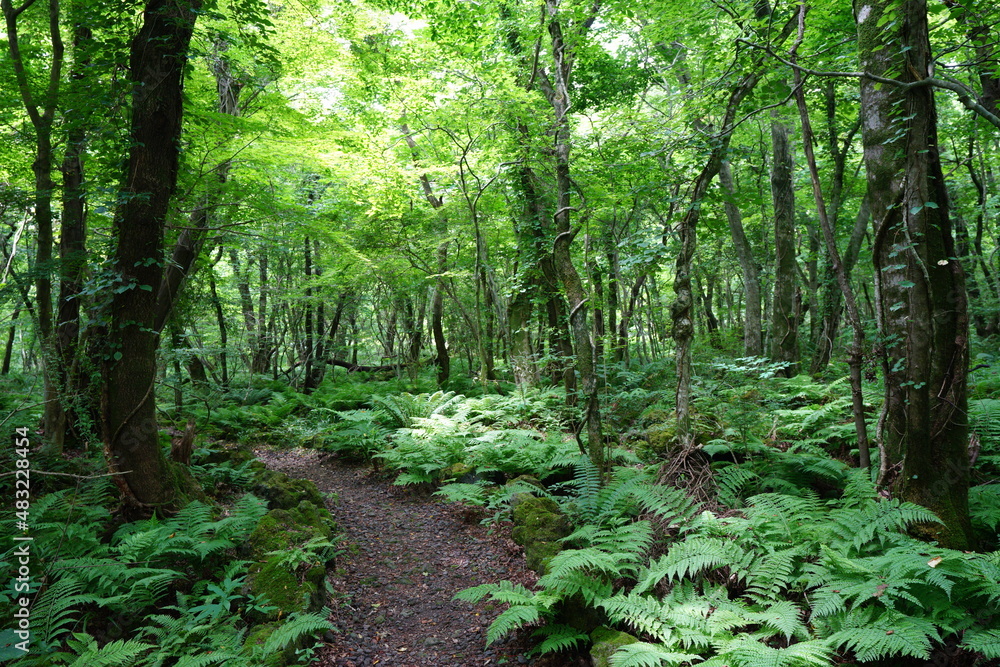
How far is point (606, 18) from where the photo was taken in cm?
936

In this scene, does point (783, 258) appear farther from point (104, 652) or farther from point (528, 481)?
point (104, 652)

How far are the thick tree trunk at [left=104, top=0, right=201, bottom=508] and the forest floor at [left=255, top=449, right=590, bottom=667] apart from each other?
209 centimetres

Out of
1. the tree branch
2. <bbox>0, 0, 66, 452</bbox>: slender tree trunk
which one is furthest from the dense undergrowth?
the tree branch

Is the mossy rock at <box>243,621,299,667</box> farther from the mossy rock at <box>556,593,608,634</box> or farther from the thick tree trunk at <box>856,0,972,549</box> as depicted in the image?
the thick tree trunk at <box>856,0,972,549</box>

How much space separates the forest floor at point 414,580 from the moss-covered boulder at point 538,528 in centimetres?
18

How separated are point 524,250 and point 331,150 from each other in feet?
14.2

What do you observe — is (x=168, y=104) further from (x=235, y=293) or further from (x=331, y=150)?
(x=235, y=293)

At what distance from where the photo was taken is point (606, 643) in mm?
3279

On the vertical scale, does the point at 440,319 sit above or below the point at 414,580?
above

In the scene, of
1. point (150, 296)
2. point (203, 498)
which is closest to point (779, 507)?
point (203, 498)

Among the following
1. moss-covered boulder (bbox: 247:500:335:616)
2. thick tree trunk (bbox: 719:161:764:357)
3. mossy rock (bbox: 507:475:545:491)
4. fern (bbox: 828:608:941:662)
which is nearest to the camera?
fern (bbox: 828:608:941:662)

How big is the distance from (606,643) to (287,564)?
8.42 ft

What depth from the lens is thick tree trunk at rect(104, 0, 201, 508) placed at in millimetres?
4852

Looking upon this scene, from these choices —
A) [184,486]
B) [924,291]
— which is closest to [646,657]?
[924,291]
